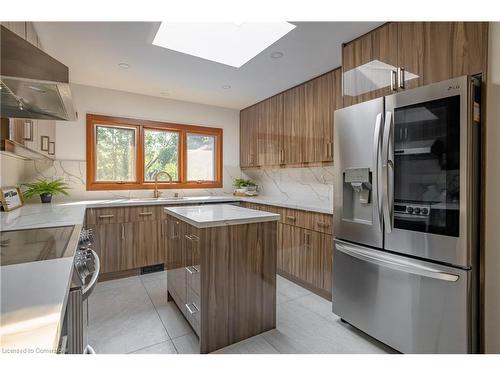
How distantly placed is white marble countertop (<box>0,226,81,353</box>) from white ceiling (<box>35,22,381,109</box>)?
6.10 ft

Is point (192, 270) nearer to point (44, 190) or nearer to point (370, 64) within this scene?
point (370, 64)

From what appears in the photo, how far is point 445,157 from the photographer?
1.49 m

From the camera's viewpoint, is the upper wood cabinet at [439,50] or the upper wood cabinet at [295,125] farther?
the upper wood cabinet at [295,125]

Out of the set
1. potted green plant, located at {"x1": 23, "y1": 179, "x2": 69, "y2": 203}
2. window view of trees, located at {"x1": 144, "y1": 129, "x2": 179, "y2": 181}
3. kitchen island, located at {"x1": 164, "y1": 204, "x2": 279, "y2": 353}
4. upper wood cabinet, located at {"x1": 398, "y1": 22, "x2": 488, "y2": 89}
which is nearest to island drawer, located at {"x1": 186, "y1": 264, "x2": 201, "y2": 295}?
kitchen island, located at {"x1": 164, "y1": 204, "x2": 279, "y2": 353}

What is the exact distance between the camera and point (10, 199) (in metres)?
2.25

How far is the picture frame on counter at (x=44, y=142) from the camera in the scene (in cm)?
254

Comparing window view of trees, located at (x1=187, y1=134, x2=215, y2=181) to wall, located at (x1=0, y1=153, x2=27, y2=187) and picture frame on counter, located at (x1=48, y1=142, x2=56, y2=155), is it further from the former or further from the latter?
wall, located at (x1=0, y1=153, x2=27, y2=187)

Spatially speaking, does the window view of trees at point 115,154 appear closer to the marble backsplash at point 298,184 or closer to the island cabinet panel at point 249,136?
the island cabinet panel at point 249,136

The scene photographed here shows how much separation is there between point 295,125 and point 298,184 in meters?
0.86

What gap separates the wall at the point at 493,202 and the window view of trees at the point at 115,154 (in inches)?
147

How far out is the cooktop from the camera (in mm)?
990

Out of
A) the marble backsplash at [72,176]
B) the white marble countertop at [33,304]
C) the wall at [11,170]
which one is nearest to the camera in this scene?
the white marble countertop at [33,304]

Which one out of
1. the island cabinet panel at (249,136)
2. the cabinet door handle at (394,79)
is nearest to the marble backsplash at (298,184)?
the island cabinet panel at (249,136)
